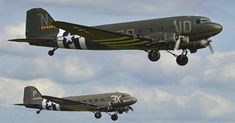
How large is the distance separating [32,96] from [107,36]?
5369cm

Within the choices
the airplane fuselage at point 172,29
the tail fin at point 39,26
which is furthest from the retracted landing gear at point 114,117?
the airplane fuselage at point 172,29

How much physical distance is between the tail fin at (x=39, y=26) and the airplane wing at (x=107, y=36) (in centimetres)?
594

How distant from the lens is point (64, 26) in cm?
3788

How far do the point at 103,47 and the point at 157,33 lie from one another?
446cm

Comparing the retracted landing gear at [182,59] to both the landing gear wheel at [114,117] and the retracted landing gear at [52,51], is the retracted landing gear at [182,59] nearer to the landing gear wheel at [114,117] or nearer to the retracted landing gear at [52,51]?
the retracted landing gear at [52,51]

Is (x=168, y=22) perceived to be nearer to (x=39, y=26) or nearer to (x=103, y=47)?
(x=103, y=47)

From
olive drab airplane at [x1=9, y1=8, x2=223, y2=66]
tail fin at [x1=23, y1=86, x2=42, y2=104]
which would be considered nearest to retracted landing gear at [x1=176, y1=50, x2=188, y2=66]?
olive drab airplane at [x1=9, y1=8, x2=223, y2=66]

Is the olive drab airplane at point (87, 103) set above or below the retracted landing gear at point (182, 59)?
above

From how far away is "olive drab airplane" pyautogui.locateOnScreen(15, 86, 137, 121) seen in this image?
82.9m

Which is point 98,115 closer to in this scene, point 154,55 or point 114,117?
point 114,117

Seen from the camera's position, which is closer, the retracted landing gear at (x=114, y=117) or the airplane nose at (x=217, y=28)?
the airplane nose at (x=217, y=28)

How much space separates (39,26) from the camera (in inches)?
1875

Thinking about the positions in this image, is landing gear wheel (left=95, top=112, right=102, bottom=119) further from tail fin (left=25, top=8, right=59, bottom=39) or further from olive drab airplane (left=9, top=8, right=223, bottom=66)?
olive drab airplane (left=9, top=8, right=223, bottom=66)

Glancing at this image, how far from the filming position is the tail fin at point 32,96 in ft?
297
